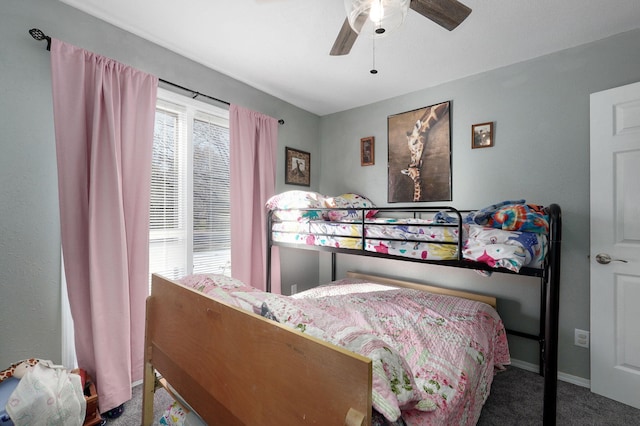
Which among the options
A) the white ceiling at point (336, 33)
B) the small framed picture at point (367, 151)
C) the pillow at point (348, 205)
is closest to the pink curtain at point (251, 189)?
the white ceiling at point (336, 33)

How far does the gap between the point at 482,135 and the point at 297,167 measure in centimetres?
187

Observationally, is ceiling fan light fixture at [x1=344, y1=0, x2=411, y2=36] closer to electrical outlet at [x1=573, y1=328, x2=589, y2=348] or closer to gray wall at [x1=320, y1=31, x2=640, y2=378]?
gray wall at [x1=320, y1=31, x2=640, y2=378]

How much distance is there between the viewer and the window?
6.97ft

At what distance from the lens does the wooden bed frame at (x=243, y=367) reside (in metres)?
0.66

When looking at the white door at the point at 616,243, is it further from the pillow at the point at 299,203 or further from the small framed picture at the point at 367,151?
the pillow at the point at 299,203

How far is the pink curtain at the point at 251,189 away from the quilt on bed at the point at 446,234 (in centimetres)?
45

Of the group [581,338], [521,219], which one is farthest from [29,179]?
[581,338]

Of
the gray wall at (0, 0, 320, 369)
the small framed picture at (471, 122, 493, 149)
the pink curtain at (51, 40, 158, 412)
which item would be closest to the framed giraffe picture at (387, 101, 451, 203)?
the small framed picture at (471, 122, 493, 149)

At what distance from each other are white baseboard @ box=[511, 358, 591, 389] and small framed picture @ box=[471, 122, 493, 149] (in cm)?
182

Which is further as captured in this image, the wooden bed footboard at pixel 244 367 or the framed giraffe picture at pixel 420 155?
the framed giraffe picture at pixel 420 155

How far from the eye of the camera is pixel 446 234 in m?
1.65

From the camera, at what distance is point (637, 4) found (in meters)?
1.65

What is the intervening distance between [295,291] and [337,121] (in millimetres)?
2098

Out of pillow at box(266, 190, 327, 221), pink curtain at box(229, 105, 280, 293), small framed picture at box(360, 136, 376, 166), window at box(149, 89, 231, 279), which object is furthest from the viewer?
small framed picture at box(360, 136, 376, 166)
